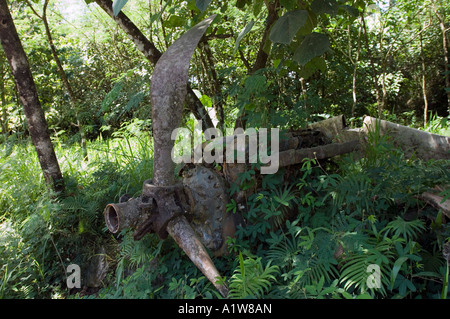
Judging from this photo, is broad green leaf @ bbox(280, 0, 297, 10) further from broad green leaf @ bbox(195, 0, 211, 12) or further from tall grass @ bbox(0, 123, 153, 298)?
tall grass @ bbox(0, 123, 153, 298)

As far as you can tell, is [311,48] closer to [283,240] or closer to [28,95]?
[283,240]

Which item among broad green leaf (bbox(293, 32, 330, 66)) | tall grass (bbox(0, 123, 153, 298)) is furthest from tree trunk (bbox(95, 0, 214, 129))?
broad green leaf (bbox(293, 32, 330, 66))

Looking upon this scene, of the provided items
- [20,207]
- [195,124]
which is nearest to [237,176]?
[195,124]

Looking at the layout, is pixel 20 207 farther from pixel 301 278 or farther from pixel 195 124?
pixel 301 278

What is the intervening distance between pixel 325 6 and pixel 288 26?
1.07 ft

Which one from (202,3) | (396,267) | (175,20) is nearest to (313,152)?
(396,267)

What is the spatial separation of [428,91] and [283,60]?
500 cm

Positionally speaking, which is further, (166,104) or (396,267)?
(166,104)

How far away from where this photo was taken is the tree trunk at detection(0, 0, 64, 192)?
3.40m

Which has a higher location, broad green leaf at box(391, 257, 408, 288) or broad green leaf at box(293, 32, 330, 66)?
broad green leaf at box(293, 32, 330, 66)

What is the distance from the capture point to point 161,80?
2.45 meters

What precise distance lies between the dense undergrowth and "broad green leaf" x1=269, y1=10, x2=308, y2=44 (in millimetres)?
896

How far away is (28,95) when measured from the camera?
3504mm

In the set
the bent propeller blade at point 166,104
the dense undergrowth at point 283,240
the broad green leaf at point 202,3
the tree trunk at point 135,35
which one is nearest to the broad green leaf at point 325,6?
the broad green leaf at point 202,3
